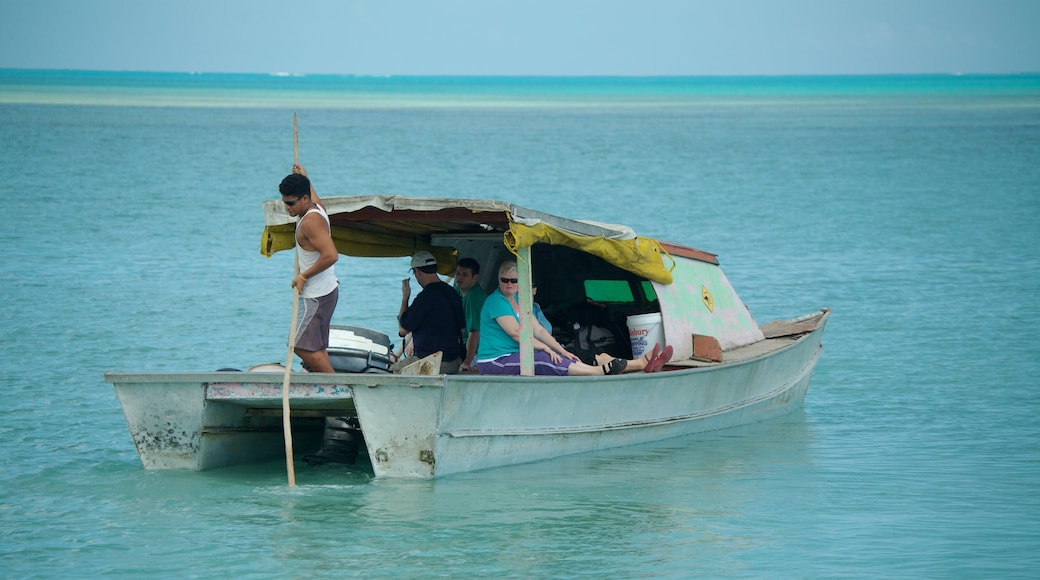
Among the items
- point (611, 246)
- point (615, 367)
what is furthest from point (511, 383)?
point (611, 246)

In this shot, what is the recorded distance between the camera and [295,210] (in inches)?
383

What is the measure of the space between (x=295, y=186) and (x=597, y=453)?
324cm

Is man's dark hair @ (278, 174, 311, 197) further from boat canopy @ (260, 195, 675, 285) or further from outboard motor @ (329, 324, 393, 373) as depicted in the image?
outboard motor @ (329, 324, 393, 373)

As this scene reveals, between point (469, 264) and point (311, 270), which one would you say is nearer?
point (311, 270)

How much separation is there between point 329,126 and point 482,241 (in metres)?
67.8

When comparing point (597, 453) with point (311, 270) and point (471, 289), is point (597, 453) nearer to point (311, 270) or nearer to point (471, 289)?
point (471, 289)

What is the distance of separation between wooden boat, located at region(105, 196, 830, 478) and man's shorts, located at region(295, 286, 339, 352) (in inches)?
18.1

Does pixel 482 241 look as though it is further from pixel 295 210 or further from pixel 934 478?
pixel 934 478

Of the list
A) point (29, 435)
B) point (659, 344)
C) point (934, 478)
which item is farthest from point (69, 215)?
point (934, 478)

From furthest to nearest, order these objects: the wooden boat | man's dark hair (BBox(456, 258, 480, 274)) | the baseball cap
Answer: man's dark hair (BBox(456, 258, 480, 274)) → the baseball cap → the wooden boat

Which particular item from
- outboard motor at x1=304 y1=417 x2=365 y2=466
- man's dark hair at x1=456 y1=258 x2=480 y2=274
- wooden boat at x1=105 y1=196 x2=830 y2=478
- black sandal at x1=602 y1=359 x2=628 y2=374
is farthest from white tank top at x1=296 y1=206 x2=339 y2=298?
black sandal at x1=602 y1=359 x2=628 y2=374

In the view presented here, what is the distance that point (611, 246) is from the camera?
10828mm

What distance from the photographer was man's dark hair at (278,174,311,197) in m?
9.55

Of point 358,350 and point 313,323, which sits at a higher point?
point 313,323
